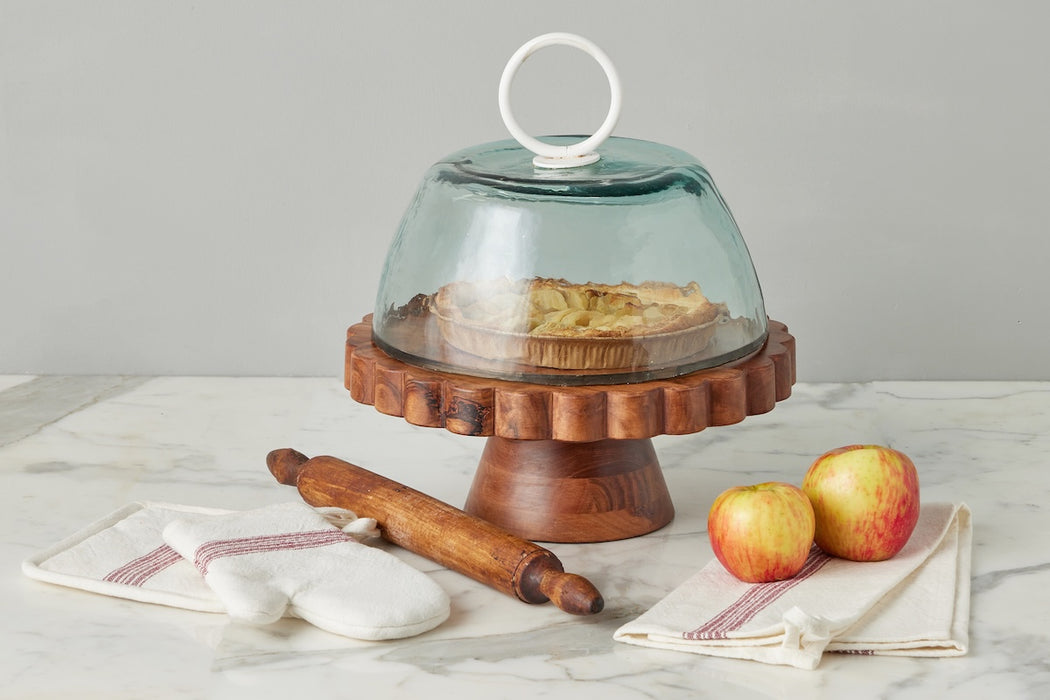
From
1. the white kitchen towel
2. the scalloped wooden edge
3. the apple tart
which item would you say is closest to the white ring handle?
the apple tart

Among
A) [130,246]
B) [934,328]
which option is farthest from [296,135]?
[934,328]

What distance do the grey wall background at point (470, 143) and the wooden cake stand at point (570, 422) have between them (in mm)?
528

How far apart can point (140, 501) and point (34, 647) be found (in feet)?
0.91

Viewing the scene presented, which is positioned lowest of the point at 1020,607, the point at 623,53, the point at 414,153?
the point at 1020,607

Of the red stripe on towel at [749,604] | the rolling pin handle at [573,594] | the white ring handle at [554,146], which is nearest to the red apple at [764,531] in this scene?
the red stripe on towel at [749,604]

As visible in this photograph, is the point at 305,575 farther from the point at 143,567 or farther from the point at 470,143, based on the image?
the point at 470,143

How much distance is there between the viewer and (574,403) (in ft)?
3.52

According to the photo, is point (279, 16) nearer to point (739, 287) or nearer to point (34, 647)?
point (739, 287)

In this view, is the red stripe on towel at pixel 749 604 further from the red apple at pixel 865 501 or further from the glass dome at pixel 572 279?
the glass dome at pixel 572 279

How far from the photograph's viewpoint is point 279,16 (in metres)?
1.75

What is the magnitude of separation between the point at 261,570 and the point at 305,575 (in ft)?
0.12

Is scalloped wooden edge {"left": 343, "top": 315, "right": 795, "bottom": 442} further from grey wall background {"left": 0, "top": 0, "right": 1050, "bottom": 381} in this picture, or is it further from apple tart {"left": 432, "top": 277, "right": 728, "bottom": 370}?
grey wall background {"left": 0, "top": 0, "right": 1050, "bottom": 381}

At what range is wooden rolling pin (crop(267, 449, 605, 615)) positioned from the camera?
1.05 metres

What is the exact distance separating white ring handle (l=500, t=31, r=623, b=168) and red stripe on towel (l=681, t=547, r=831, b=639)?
41 cm
